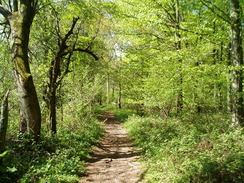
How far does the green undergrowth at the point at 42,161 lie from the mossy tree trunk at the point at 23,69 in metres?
0.48

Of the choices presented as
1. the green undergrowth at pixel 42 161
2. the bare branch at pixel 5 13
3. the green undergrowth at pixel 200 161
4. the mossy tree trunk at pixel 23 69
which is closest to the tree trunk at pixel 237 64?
the green undergrowth at pixel 200 161

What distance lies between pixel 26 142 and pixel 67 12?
17.0ft

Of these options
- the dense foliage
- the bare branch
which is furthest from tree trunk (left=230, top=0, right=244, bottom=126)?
the bare branch

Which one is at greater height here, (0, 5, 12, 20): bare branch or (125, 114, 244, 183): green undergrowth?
(0, 5, 12, 20): bare branch

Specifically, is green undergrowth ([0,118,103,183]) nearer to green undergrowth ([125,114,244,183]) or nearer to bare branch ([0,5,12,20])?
green undergrowth ([125,114,244,183])

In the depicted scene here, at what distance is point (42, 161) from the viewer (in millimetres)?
4730

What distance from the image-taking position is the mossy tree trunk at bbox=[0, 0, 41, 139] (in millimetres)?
5133

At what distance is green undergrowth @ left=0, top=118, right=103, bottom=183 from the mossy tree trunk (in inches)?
18.8

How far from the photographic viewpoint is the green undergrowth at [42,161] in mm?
3663

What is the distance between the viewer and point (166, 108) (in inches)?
400

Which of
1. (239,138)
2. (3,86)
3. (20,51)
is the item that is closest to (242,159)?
(239,138)

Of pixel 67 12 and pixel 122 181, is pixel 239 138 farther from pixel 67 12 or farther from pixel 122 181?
pixel 67 12

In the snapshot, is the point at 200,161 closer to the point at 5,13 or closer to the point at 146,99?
the point at 146,99

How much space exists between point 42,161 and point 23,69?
2.72 m
